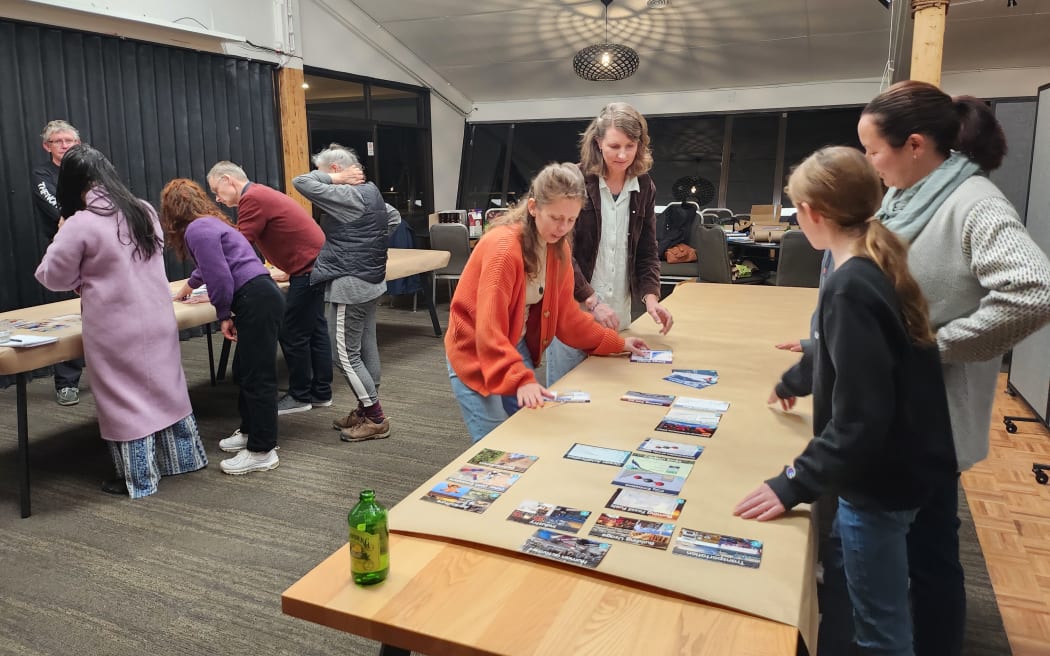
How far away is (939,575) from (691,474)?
25.2 inches

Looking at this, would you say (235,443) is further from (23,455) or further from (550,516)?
(550,516)

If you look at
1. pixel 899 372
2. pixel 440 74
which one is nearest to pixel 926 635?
pixel 899 372

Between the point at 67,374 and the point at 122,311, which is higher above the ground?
the point at 122,311

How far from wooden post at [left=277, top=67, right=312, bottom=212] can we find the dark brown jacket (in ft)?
16.0

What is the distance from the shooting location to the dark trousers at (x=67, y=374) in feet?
14.0

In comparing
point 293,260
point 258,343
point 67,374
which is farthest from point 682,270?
point 67,374

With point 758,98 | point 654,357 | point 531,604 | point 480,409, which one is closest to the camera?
point 531,604

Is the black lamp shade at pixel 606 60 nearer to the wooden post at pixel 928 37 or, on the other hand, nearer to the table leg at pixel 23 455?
the wooden post at pixel 928 37

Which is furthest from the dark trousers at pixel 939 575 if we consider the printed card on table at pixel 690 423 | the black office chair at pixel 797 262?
the black office chair at pixel 797 262

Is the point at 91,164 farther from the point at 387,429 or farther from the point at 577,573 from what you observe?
the point at 577,573

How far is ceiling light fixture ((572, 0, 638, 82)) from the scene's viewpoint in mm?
5984

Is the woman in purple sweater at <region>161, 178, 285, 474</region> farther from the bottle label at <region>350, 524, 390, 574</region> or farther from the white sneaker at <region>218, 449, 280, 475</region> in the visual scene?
the bottle label at <region>350, 524, 390, 574</region>

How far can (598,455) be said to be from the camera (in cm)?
148

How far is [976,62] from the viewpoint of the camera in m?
7.55
